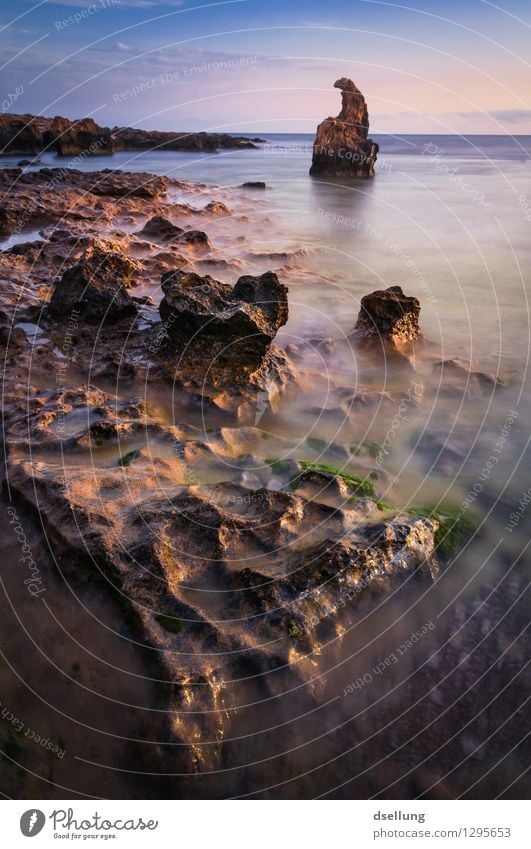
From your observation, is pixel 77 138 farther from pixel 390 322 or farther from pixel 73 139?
pixel 390 322

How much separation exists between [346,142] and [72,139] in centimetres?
2974

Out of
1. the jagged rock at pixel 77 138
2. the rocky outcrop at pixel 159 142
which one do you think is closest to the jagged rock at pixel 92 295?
the jagged rock at pixel 77 138

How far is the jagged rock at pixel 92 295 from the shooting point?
26.6 feet

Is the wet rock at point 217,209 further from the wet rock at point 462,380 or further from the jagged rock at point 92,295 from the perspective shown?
the wet rock at point 462,380

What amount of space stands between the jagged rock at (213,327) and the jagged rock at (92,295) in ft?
4.87

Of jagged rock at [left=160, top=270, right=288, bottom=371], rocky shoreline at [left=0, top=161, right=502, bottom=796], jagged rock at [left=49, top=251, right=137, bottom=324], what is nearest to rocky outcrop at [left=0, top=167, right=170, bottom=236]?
jagged rock at [left=49, top=251, right=137, bottom=324]

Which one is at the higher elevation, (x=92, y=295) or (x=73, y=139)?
(x=73, y=139)

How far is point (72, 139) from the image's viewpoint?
5012 cm

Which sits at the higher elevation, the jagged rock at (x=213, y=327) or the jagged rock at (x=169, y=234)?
the jagged rock at (x=169, y=234)

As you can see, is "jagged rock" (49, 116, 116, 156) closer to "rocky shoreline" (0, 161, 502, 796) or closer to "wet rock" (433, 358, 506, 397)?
"rocky shoreline" (0, 161, 502, 796)

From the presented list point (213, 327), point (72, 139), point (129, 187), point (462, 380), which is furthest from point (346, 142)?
point (213, 327)

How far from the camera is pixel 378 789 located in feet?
10.5

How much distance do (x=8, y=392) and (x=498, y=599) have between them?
5629 millimetres

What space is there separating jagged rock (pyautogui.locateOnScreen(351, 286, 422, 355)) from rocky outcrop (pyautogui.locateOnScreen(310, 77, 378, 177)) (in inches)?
1103
